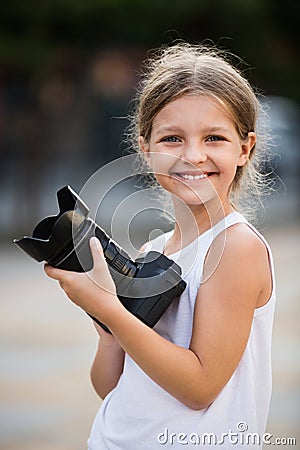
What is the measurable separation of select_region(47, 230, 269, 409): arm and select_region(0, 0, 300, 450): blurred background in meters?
1.63

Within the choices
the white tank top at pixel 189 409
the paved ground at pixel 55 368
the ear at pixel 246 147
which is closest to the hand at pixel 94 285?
the white tank top at pixel 189 409

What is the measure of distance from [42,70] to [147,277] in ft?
37.5

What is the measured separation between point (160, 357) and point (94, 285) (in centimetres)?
16

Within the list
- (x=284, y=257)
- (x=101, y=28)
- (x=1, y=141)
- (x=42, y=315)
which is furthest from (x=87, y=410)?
(x=1, y=141)

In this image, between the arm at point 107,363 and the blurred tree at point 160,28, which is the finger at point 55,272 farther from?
the blurred tree at point 160,28

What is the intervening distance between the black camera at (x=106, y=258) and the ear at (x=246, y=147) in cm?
27

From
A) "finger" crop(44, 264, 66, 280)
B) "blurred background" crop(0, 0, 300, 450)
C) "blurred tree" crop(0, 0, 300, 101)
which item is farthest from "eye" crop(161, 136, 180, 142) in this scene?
"blurred tree" crop(0, 0, 300, 101)

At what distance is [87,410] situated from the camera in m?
4.49

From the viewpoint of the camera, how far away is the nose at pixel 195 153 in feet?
5.35

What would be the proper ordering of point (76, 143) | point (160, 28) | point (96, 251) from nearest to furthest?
point (96, 251) → point (160, 28) → point (76, 143)

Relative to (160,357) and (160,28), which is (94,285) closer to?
(160,357)

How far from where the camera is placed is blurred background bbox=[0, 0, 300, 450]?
464cm

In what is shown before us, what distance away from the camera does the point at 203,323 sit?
1.58 metres

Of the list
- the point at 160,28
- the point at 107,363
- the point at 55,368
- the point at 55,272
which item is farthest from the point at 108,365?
the point at 160,28
